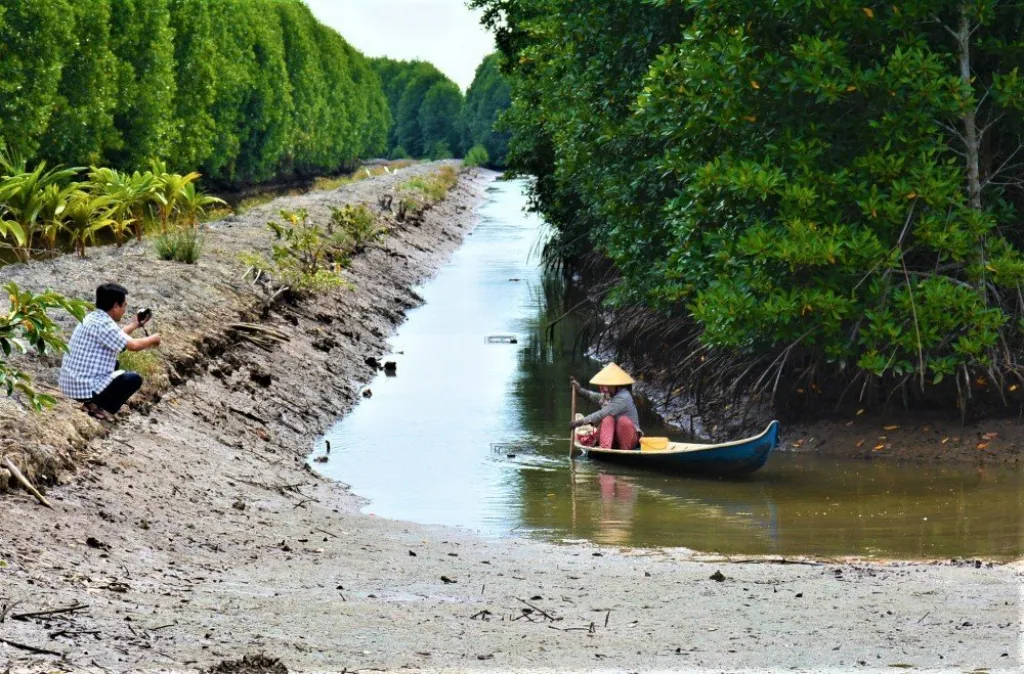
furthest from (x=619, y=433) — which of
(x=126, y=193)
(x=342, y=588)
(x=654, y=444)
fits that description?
(x=126, y=193)

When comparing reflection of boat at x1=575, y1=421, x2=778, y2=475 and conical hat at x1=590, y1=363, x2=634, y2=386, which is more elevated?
conical hat at x1=590, y1=363, x2=634, y2=386

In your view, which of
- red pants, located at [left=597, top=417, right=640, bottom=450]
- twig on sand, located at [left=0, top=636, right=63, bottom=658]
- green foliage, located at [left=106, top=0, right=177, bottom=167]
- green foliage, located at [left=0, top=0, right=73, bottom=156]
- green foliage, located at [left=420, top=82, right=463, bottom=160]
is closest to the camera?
twig on sand, located at [left=0, top=636, right=63, bottom=658]

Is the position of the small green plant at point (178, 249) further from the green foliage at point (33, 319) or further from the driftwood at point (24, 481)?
the green foliage at point (33, 319)

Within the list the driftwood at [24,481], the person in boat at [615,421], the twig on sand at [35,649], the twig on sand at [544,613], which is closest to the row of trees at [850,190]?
the person in boat at [615,421]

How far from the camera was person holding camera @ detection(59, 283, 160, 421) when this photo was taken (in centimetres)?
1260

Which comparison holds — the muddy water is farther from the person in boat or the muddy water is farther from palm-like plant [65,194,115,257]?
palm-like plant [65,194,115,257]

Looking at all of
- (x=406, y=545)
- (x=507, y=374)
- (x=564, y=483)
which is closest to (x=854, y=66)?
(x=564, y=483)

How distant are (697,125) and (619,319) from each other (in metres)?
7.02

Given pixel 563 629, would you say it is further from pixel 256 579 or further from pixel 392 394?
pixel 392 394

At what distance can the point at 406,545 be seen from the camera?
11320mm

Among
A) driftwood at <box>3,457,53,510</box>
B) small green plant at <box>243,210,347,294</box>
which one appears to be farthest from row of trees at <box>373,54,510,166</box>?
driftwood at <box>3,457,53,510</box>

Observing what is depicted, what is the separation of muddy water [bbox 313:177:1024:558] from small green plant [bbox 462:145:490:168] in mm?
101070

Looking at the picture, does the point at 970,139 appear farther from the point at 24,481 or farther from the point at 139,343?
the point at 24,481

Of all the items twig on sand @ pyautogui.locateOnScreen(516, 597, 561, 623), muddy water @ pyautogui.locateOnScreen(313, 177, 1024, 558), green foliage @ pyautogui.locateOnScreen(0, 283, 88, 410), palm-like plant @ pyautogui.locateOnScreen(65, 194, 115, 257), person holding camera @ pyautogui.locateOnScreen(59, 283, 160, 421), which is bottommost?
muddy water @ pyautogui.locateOnScreen(313, 177, 1024, 558)
